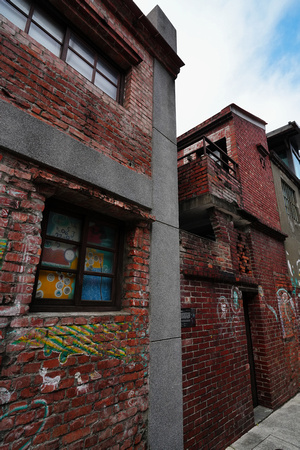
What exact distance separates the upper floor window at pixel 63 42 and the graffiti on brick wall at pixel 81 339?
2.96 metres

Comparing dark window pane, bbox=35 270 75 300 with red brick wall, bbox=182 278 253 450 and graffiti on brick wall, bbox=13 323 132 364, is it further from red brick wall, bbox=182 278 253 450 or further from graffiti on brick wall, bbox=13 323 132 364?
red brick wall, bbox=182 278 253 450

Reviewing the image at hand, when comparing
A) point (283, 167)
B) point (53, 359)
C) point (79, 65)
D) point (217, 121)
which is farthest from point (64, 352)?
point (283, 167)

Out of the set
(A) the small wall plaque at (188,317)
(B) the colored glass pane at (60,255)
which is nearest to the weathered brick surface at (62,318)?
(B) the colored glass pane at (60,255)

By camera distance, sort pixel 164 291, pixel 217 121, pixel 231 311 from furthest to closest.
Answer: pixel 217 121 < pixel 231 311 < pixel 164 291

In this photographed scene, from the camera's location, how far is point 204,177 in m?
4.68

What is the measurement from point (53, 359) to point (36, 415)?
14.1 inches

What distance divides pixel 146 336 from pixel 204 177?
330cm

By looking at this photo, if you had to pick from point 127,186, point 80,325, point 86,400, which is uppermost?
point 127,186

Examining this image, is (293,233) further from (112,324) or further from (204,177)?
(112,324)

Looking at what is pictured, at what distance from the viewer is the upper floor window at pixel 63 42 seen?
2438 mm

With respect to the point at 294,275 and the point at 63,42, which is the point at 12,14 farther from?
the point at 294,275

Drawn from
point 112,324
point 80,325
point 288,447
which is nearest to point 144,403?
point 112,324

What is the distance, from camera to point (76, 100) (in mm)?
2529

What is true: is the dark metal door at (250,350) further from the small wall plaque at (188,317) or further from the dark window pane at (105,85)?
the dark window pane at (105,85)
